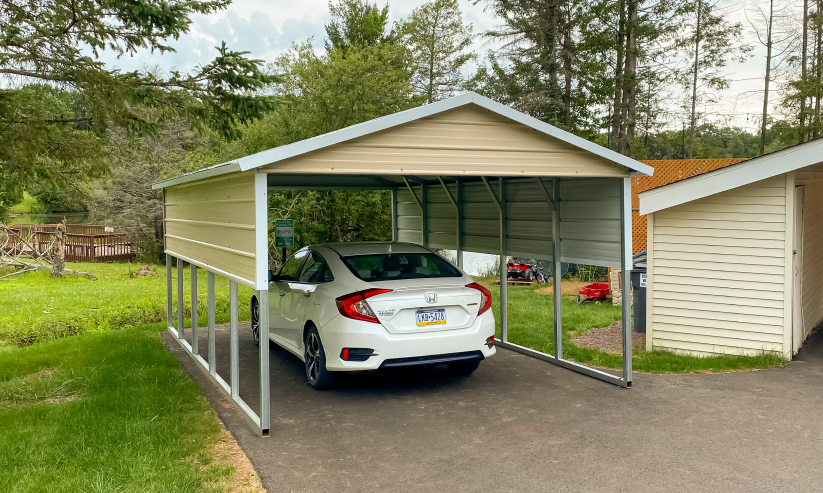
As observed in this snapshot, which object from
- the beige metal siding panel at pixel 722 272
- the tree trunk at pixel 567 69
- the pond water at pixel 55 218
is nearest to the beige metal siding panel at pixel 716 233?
the beige metal siding panel at pixel 722 272

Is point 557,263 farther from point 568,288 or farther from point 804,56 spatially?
point 804,56

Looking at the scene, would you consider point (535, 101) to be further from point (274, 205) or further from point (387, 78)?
point (274, 205)

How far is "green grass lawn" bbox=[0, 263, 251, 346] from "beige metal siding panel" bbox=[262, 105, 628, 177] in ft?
24.7

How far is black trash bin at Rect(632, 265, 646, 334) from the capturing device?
1035 centimetres

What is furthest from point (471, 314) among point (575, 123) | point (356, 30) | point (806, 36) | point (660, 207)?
point (356, 30)

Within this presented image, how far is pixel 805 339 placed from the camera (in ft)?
31.1

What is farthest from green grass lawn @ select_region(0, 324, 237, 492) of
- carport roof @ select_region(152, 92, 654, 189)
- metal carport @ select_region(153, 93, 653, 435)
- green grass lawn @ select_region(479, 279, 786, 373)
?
green grass lawn @ select_region(479, 279, 786, 373)

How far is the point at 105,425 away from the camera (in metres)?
5.58

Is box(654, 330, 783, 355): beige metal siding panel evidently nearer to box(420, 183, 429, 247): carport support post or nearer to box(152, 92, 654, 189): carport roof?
box(152, 92, 654, 189): carport roof

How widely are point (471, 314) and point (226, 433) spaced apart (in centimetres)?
259

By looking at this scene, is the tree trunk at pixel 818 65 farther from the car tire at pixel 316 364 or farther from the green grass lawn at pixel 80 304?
the car tire at pixel 316 364

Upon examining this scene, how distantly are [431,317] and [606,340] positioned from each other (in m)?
4.98

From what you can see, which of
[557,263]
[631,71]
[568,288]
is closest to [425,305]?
[557,263]

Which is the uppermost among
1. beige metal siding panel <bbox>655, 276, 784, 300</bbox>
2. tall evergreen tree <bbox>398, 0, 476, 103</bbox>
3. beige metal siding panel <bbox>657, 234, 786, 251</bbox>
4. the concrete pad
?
tall evergreen tree <bbox>398, 0, 476, 103</bbox>
